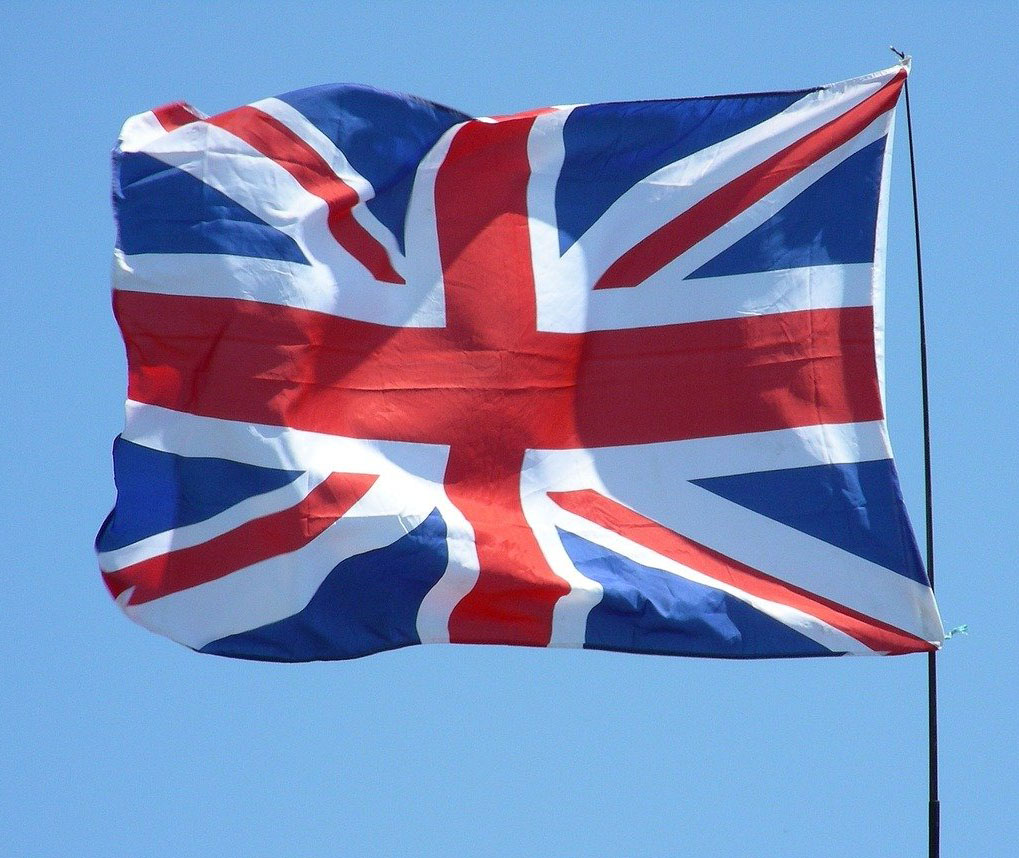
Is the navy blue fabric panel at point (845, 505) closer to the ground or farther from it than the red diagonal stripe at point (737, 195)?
closer to the ground

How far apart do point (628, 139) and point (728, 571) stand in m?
3.46

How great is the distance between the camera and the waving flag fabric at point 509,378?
50.6 ft

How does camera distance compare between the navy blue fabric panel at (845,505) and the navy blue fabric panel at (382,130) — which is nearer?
the navy blue fabric panel at (845,505)

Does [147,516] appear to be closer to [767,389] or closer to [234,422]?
[234,422]

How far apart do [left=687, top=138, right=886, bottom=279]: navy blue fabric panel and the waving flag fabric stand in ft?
0.07

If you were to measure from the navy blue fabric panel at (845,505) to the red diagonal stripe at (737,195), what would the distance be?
1.85 m

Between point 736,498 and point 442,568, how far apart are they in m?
2.18

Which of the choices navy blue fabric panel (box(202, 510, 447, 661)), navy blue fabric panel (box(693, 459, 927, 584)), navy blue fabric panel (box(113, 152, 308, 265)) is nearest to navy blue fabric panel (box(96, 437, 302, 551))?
navy blue fabric panel (box(202, 510, 447, 661))

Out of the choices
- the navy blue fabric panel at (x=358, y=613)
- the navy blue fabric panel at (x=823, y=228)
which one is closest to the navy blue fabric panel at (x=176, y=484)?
the navy blue fabric panel at (x=358, y=613)

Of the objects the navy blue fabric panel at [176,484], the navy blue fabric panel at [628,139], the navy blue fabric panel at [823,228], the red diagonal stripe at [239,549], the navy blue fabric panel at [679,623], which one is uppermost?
the navy blue fabric panel at [628,139]

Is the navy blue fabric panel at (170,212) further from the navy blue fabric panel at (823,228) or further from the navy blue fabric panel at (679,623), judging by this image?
the navy blue fabric panel at (679,623)

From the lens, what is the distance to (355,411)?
53.4 ft

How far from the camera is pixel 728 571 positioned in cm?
1543

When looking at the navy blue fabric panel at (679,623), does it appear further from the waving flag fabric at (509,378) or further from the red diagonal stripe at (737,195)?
the red diagonal stripe at (737,195)
